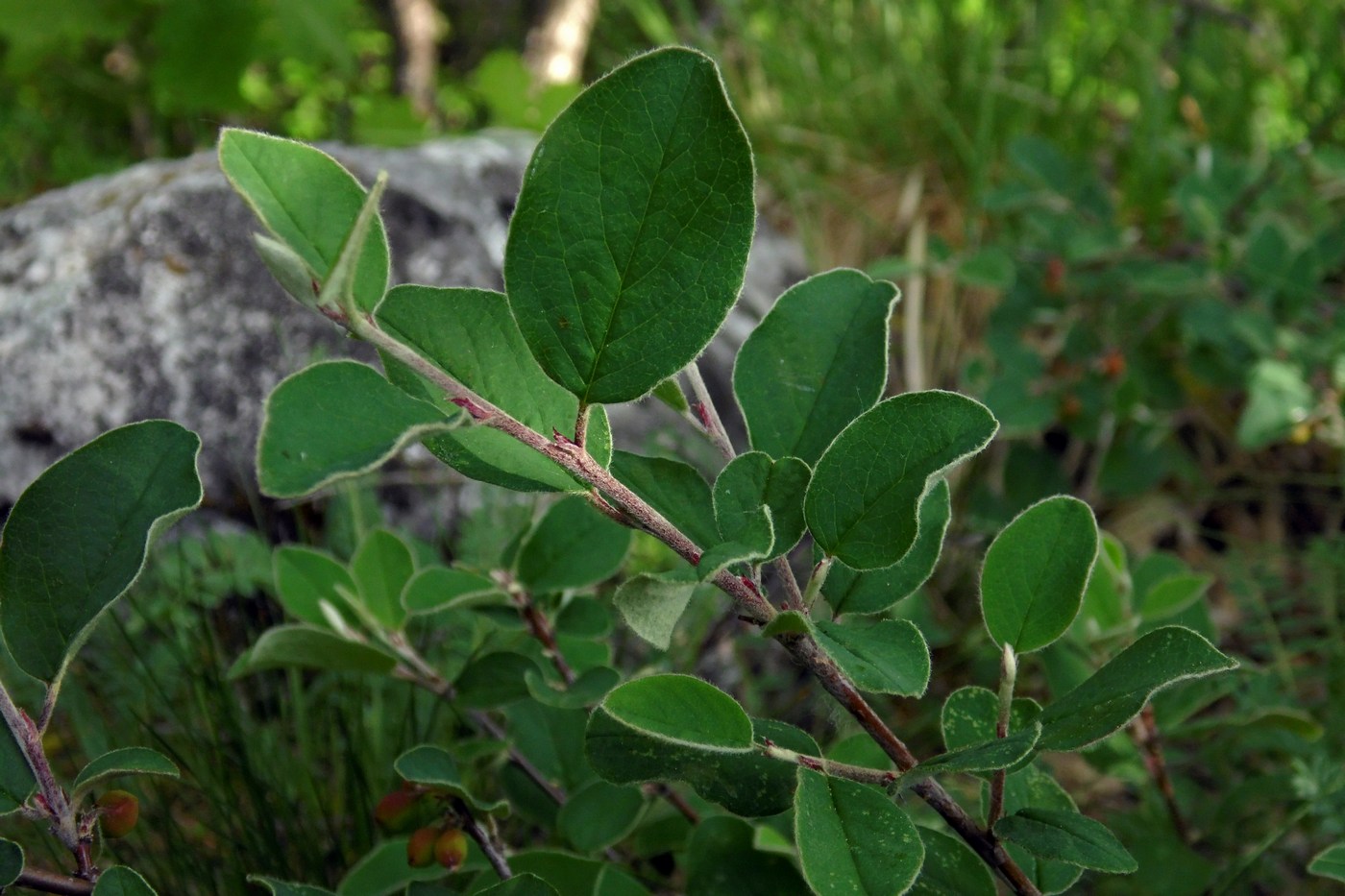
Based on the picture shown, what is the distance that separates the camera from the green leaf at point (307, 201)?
52cm

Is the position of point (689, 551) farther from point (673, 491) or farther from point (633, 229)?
point (633, 229)

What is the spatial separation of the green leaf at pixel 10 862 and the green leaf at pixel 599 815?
34 centimetres

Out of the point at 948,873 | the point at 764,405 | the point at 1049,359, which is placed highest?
the point at 764,405

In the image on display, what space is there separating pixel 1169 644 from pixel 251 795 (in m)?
0.70

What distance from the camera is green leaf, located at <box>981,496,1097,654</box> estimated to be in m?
0.63

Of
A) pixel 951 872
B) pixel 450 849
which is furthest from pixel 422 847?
pixel 951 872

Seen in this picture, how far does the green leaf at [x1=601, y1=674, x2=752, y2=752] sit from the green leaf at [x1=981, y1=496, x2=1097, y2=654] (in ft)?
0.53

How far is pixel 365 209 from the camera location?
0.41 m

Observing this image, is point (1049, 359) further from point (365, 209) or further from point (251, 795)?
point (365, 209)

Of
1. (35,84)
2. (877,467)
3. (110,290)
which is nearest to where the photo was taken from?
(877,467)

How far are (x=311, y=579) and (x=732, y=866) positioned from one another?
42 centimetres

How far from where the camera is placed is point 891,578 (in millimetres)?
649

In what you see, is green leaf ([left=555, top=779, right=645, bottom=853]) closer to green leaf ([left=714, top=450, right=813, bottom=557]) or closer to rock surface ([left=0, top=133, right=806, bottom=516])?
green leaf ([left=714, top=450, right=813, bottom=557])

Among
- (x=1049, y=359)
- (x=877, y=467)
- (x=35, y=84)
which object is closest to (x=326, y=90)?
(x=35, y=84)
